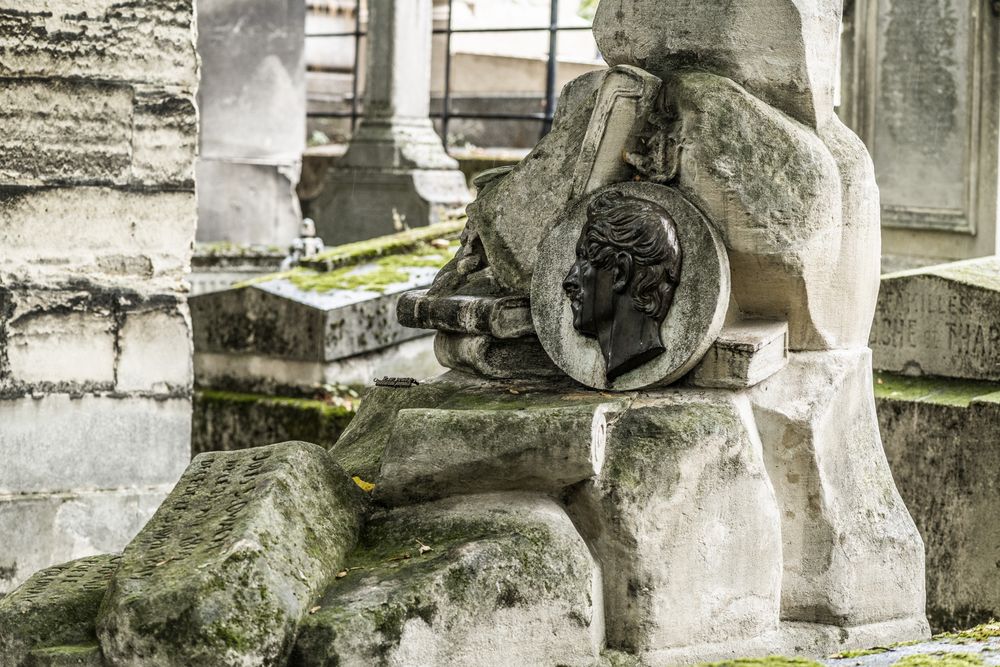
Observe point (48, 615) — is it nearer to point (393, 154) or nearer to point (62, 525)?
point (62, 525)

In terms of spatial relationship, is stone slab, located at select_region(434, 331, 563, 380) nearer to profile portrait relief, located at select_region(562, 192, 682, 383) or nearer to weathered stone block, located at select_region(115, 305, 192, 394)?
profile portrait relief, located at select_region(562, 192, 682, 383)

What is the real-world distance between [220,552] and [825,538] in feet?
4.87

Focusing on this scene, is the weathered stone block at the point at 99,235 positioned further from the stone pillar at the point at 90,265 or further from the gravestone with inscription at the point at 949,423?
the gravestone with inscription at the point at 949,423

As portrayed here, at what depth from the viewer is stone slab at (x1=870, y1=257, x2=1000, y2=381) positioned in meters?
5.43

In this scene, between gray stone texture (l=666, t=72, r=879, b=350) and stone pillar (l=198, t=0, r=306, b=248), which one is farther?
stone pillar (l=198, t=0, r=306, b=248)

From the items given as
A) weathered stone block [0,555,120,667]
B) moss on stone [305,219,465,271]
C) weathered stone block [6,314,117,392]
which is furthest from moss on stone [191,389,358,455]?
weathered stone block [0,555,120,667]

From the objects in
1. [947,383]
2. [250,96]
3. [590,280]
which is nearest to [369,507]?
[590,280]

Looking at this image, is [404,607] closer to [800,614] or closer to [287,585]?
[287,585]

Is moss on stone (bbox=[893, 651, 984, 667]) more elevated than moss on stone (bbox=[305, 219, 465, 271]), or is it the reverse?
moss on stone (bbox=[305, 219, 465, 271])

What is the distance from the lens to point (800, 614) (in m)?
3.89

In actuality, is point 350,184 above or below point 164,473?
above

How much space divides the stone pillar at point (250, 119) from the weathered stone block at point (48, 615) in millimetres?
6996

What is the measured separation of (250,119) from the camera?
1054 centimetres

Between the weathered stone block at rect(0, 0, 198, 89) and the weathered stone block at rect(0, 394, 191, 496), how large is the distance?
1.07 meters
